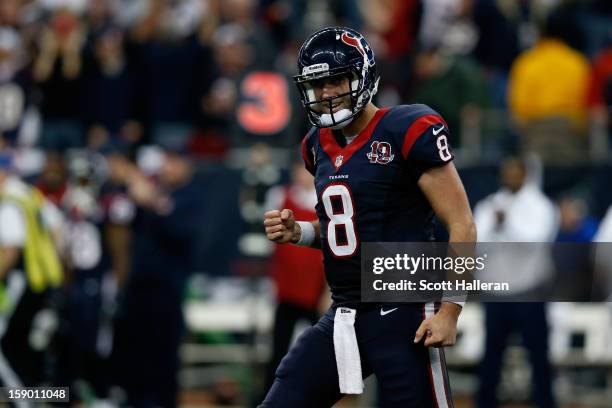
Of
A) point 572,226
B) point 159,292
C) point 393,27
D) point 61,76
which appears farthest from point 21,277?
point 393,27

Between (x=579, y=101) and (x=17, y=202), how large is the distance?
501 cm

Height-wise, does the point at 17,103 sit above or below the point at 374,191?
above

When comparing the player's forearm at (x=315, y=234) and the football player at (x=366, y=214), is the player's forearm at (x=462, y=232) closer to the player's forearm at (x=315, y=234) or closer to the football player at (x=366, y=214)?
the football player at (x=366, y=214)

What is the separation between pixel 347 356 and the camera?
4.94 metres

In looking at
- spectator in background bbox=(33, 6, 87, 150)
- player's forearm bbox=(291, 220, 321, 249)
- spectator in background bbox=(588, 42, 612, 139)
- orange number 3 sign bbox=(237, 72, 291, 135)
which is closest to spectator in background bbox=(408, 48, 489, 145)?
spectator in background bbox=(588, 42, 612, 139)

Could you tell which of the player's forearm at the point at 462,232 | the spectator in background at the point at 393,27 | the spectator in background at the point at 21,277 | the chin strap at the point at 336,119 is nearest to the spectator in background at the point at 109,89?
the spectator in background at the point at 393,27

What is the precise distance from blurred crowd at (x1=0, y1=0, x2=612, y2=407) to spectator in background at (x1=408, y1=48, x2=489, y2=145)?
17 mm

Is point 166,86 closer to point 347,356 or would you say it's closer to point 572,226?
point 572,226

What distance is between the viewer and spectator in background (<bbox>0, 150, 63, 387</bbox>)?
29.2ft

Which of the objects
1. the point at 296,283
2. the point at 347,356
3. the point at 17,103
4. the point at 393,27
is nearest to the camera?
the point at 347,356

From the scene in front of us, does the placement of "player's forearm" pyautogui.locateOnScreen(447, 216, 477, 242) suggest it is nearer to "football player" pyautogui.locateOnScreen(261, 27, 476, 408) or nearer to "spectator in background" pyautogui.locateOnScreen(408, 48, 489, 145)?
"football player" pyautogui.locateOnScreen(261, 27, 476, 408)

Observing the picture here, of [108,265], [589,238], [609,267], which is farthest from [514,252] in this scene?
[108,265]

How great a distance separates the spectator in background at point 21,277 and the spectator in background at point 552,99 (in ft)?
13.5

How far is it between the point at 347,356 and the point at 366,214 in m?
0.54
